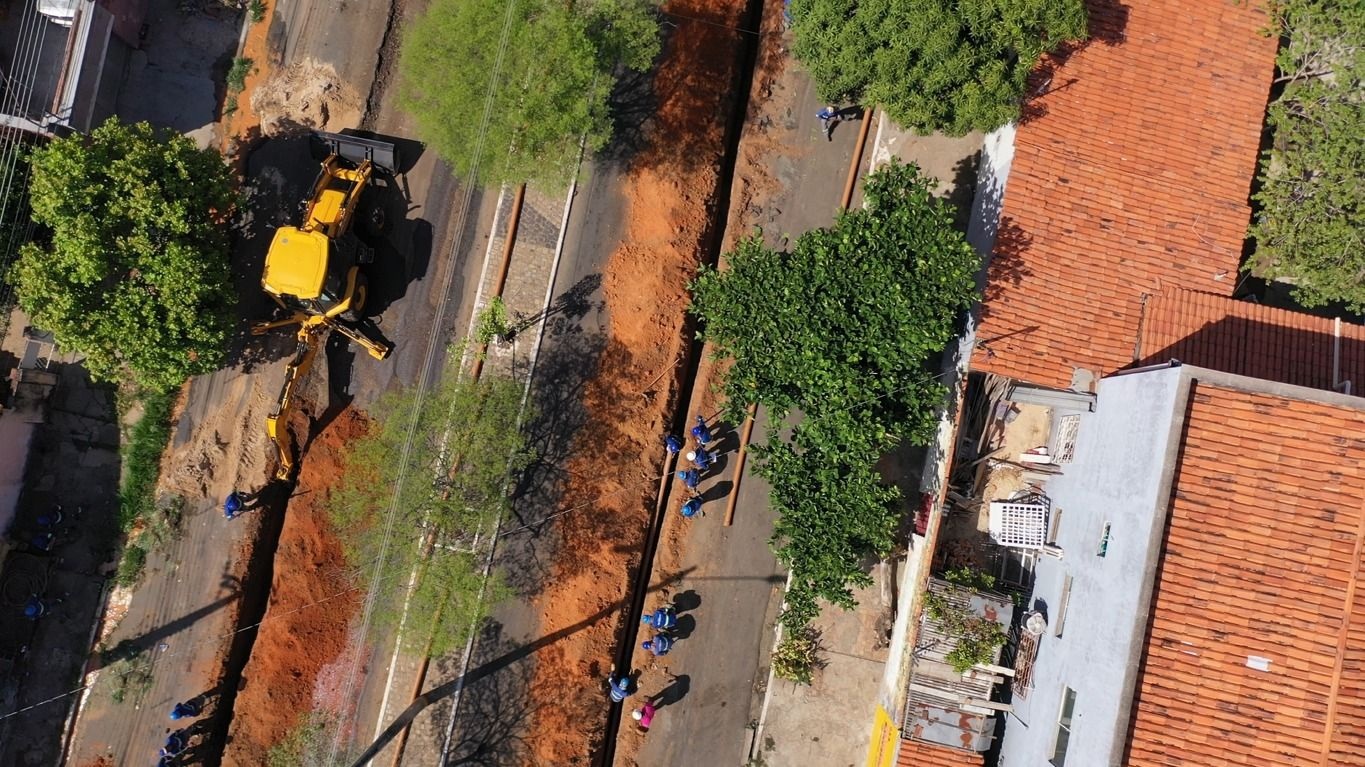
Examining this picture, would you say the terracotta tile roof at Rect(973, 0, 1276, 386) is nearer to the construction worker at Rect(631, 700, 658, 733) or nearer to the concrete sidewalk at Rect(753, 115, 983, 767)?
the concrete sidewalk at Rect(753, 115, 983, 767)

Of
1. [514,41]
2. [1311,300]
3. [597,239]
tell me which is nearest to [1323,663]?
[1311,300]

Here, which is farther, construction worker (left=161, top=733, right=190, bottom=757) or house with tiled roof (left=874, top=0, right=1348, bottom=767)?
construction worker (left=161, top=733, right=190, bottom=757)

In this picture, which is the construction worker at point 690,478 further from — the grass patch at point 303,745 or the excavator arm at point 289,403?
the grass patch at point 303,745

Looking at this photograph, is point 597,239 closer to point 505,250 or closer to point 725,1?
point 505,250

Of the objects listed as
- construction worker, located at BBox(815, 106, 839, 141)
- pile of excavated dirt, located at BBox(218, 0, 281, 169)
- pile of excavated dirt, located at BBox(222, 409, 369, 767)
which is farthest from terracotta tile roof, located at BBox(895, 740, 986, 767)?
pile of excavated dirt, located at BBox(218, 0, 281, 169)

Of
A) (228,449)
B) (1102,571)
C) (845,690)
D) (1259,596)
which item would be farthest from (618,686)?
(1259,596)

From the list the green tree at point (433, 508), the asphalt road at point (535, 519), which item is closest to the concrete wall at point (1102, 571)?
the asphalt road at point (535, 519)

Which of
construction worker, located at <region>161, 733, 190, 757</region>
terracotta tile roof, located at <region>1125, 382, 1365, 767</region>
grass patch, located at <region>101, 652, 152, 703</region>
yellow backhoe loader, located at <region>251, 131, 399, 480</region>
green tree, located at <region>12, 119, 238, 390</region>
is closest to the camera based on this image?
terracotta tile roof, located at <region>1125, 382, 1365, 767</region>
